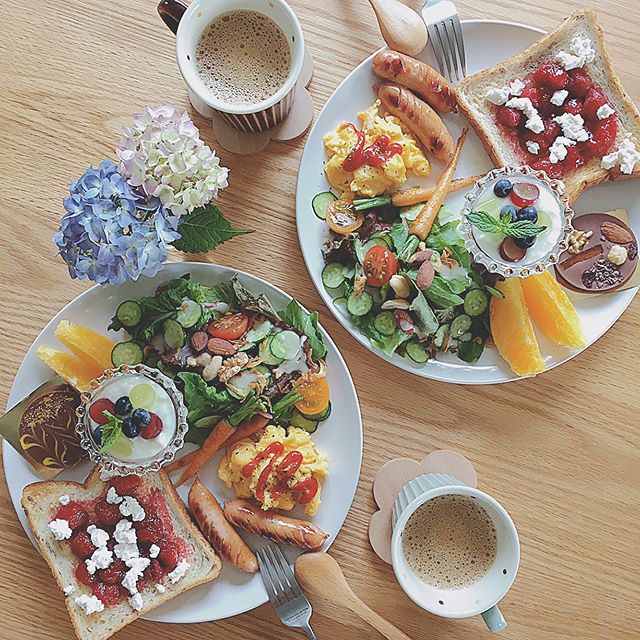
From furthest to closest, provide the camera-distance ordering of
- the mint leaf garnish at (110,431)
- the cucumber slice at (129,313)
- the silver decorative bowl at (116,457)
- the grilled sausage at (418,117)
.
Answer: the grilled sausage at (418,117), the cucumber slice at (129,313), the silver decorative bowl at (116,457), the mint leaf garnish at (110,431)

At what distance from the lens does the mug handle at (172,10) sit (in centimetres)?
212

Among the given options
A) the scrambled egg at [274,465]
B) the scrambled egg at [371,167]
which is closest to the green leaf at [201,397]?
the scrambled egg at [274,465]

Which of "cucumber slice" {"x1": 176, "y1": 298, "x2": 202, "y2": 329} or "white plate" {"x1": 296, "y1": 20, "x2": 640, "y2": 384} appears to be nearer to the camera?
"cucumber slice" {"x1": 176, "y1": 298, "x2": 202, "y2": 329}

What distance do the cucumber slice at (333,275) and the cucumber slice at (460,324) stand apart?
0.35m

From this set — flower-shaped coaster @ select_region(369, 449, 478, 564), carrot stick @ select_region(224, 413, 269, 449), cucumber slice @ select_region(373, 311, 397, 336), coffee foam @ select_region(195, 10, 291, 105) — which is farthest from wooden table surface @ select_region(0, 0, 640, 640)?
carrot stick @ select_region(224, 413, 269, 449)

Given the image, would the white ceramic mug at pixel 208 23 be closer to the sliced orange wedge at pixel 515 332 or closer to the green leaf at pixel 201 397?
the green leaf at pixel 201 397

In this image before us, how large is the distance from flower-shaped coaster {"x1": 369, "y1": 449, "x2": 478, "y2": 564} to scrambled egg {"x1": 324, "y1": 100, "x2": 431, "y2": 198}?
818mm

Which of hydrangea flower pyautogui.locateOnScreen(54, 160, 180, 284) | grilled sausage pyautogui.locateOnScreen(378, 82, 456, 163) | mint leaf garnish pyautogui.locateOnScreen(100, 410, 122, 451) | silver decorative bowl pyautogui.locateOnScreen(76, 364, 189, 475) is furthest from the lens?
grilled sausage pyautogui.locateOnScreen(378, 82, 456, 163)

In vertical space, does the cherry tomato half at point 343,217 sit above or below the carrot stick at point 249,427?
above

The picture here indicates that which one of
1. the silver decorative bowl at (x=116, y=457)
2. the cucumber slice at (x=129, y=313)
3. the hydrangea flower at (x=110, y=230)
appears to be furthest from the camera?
the cucumber slice at (x=129, y=313)

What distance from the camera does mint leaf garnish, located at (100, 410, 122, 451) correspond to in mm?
1999

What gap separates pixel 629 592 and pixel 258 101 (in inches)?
74.1

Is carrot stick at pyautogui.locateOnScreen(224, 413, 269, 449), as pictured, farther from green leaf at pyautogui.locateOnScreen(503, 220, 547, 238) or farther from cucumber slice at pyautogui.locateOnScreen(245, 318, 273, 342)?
green leaf at pyautogui.locateOnScreen(503, 220, 547, 238)

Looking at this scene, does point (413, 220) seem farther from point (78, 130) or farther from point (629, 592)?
point (629, 592)
